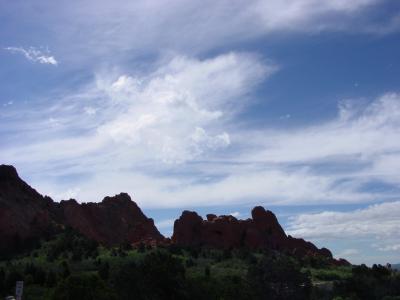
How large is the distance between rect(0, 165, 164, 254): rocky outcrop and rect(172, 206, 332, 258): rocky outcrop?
7.31 meters

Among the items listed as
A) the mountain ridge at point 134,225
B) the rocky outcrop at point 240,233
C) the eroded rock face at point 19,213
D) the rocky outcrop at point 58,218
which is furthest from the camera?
the rocky outcrop at point 240,233

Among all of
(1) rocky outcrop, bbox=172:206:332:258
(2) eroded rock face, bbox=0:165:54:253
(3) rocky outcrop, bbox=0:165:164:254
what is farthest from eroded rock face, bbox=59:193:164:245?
(1) rocky outcrop, bbox=172:206:332:258

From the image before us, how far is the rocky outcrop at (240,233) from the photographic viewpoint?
120m

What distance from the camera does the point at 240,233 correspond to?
398ft

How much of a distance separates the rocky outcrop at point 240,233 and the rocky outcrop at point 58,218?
7310mm

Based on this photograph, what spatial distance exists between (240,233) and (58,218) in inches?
1535

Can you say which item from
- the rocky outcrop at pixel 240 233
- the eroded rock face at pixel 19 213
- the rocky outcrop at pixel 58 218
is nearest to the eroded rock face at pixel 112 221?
the rocky outcrop at pixel 58 218

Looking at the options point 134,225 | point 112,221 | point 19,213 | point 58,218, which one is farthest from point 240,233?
point 19,213

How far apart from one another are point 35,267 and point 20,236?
34.9m

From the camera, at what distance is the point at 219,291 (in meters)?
44.2

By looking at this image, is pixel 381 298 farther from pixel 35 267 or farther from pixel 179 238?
pixel 179 238

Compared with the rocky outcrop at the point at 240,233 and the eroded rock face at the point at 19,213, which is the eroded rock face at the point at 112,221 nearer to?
the eroded rock face at the point at 19,213

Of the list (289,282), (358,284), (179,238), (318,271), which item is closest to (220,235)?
(179,238)

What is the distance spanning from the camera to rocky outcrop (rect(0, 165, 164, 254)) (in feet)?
324
